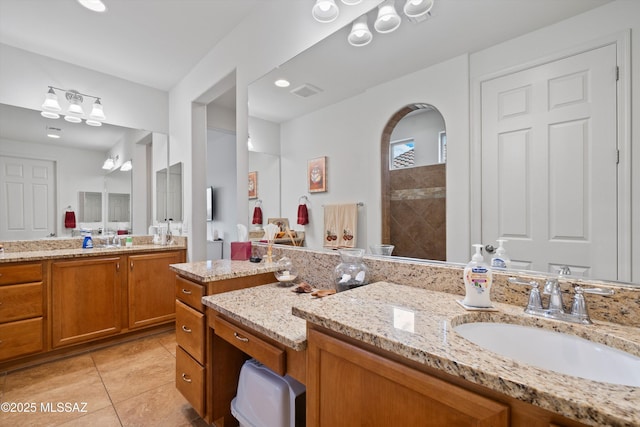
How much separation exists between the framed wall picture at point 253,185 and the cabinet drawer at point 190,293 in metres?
0.80

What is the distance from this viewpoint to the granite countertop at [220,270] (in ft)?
4.99

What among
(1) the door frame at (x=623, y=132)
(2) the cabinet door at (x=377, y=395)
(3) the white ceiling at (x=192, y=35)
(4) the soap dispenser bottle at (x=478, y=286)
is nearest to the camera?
(2) the cabinet door at (x=377, y=395)

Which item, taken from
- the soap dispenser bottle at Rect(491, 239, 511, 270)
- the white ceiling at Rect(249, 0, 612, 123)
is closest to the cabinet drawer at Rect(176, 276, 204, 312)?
the white ceiling at Rect(249, 0, 612, 123)

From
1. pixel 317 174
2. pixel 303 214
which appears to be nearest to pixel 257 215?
pixel 303 214

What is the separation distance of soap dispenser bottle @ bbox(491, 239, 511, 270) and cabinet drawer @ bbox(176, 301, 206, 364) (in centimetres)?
137

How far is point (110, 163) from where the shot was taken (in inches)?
125

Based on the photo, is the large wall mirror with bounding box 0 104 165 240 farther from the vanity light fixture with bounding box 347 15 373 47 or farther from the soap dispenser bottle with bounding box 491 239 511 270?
the soap dispenser bottle with bounding box 491 239 511 270

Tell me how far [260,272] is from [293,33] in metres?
1.57

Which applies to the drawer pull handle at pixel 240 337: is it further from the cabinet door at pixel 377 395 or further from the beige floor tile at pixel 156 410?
the beige floor tile at pixel 156 410

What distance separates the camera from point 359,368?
0.76 meters

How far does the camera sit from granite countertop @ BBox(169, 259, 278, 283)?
1520 millimetres

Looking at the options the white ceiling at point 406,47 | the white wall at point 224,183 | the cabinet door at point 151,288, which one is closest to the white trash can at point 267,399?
the white ceiling at point 406,47

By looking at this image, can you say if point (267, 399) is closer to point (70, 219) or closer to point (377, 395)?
point (377, 395)

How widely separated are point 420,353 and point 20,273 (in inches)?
117
